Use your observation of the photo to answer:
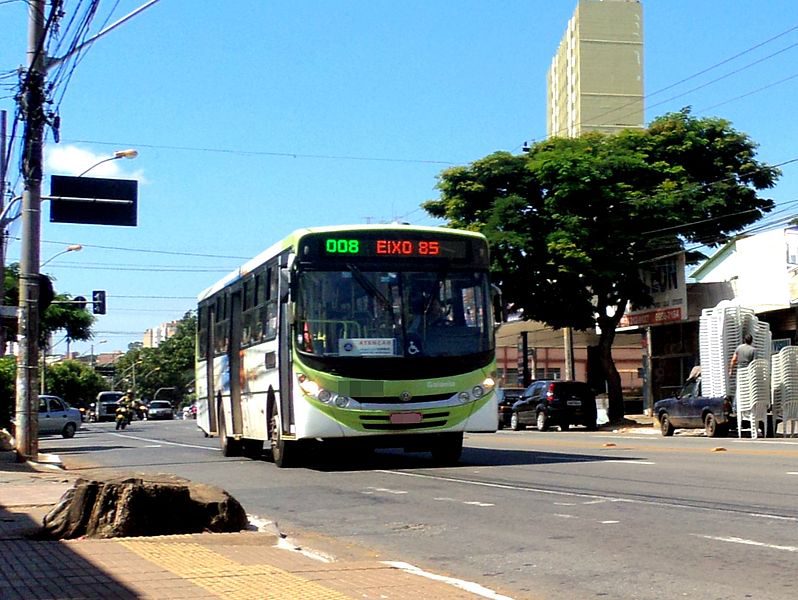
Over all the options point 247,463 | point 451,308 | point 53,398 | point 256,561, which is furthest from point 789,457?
point 53,398

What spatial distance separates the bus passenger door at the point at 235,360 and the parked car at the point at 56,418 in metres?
23.3

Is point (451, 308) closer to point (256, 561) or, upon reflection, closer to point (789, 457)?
point (789, 457)

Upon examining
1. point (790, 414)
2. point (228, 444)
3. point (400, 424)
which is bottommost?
point (228, 444)

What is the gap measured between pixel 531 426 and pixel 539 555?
30594 mm

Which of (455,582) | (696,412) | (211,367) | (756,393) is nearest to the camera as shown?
(455,582)

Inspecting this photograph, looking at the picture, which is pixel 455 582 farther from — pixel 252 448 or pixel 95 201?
pixel 95 201

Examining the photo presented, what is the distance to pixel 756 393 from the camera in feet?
84.2

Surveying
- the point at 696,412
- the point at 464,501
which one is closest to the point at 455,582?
the point at 464,501

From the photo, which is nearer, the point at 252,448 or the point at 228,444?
the point at 228,444

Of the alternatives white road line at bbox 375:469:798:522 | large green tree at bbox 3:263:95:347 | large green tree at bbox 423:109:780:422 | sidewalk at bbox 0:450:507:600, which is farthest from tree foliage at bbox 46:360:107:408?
sidewalk at bbox 0:450:507:600

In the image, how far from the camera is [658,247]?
37281 mm

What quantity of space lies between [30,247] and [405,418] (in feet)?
28.0

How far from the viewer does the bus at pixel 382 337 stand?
51.4ft

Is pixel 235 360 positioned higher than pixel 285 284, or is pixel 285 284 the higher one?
pixel 285 284
